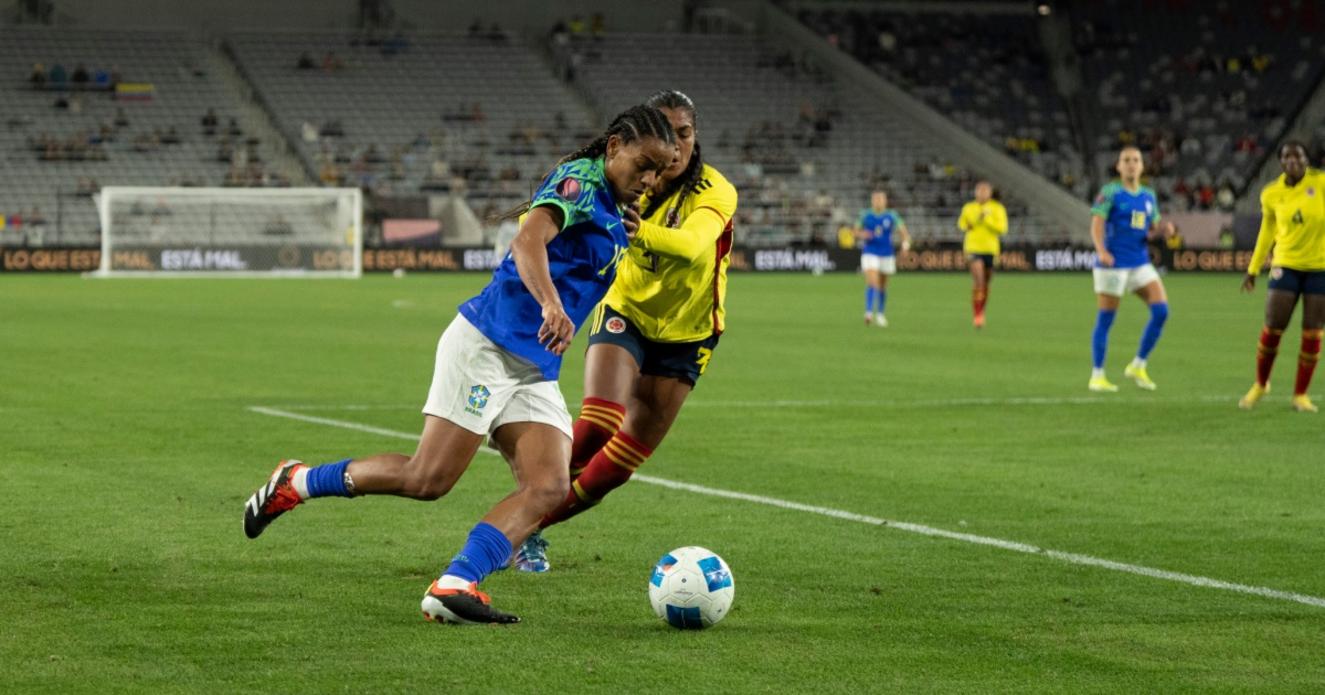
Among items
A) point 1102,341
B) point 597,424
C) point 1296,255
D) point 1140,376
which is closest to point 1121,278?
point 1102,341

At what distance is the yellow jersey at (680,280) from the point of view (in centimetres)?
838

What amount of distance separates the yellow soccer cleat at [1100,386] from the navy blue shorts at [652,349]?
1001 centimetres

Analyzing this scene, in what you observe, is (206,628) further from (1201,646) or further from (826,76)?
(826,76)

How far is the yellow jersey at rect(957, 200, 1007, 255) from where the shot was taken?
98.4ft

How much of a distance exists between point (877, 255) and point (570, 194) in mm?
23844

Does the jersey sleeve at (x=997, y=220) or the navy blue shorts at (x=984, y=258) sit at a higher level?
the jersey sleeve at (x=997, y=220)

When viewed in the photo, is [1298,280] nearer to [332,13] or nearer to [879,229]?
[879,229]

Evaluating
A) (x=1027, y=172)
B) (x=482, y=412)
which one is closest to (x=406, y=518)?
(x=482, y=412)

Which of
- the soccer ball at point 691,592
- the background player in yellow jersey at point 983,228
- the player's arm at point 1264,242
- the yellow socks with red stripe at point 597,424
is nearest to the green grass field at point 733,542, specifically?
the soccer ball at point 691,592

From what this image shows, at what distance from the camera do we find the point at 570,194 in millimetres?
6809

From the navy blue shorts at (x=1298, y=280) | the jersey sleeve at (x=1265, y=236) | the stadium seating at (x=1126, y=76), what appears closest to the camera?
the navy blue shorts at (x=1298, y=280)

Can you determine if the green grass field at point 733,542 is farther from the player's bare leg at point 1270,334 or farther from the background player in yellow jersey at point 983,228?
the background player in yellow jersey at point 983,228

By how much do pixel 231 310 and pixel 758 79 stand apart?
1348 inches

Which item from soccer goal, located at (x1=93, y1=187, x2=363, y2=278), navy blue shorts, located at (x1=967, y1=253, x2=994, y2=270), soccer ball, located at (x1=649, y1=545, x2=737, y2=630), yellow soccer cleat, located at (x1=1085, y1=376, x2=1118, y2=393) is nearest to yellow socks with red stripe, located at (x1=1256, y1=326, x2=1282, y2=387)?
yellow soccer cleat, located at (x1=1085, y1=376, x2=1118, y2=393)
